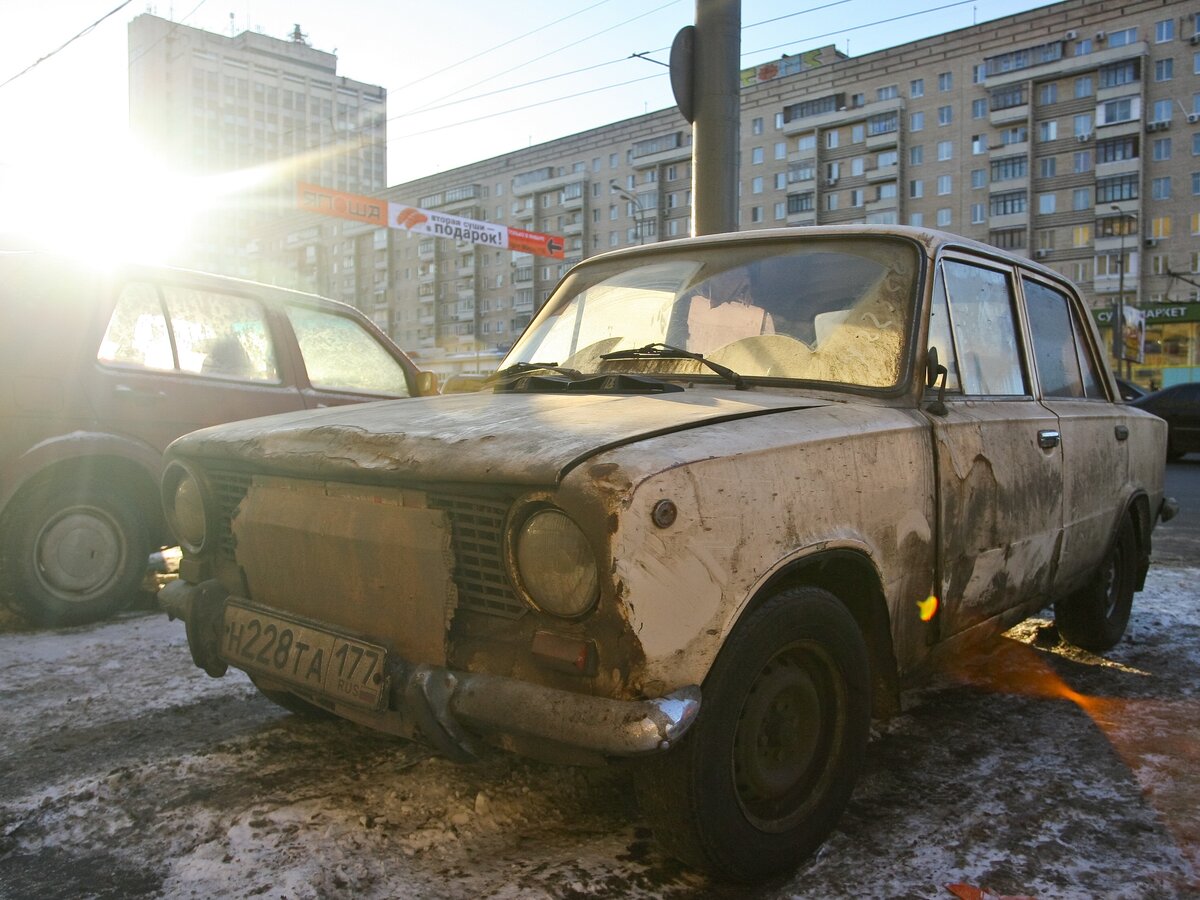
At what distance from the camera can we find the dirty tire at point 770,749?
194 centimetres

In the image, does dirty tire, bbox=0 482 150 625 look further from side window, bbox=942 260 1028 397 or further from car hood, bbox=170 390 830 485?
side window, bbox=942 260 1028 397

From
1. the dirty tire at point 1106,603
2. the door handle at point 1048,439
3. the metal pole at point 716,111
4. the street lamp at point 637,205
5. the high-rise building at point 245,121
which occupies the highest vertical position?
the high-rise building at point 245,121

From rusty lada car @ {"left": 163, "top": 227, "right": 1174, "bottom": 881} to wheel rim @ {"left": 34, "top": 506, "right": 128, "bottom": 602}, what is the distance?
6.52 ft

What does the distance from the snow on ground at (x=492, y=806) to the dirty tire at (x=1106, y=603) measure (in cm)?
46

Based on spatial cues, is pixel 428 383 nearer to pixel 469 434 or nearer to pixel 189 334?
pixel 189 334

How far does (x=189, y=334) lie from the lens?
5066 mm

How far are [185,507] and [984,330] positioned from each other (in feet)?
9.09

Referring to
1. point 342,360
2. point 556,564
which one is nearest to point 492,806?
point 556,564

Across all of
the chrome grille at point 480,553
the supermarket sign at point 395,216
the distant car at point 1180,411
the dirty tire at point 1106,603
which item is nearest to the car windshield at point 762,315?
the chrome grille at point 480,553

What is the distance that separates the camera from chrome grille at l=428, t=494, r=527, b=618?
6.55ft

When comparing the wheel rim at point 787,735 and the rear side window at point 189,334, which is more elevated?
the rear side window at point 189,334

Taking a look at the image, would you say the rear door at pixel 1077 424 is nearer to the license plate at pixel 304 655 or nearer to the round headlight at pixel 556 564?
the round headlight at pixel 556 564

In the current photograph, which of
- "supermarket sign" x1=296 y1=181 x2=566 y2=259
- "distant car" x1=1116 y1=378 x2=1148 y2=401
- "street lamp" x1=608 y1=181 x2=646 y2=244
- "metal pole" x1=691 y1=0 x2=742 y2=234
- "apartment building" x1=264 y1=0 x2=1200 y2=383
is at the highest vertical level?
"apartment building" x1=264 y1=0 x2=1200 y2=383

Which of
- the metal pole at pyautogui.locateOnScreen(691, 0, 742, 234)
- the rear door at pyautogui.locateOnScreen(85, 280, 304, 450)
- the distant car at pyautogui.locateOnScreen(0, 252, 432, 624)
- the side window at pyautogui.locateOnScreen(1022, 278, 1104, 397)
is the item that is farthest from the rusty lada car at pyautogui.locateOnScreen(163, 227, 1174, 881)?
the metal pole at pyautogui.locateOnScreen(691, 0, 742, 234)
